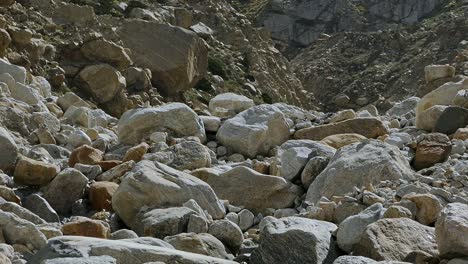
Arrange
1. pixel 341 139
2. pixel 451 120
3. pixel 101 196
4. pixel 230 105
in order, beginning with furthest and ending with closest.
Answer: pixel 230 105, pixel 341 139, pixel 451 120, pixel 101 196

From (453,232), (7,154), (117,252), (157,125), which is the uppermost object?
(453,232)

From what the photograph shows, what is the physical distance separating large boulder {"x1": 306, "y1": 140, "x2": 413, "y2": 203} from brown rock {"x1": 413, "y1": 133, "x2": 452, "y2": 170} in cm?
44

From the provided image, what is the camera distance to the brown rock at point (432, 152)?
799cm

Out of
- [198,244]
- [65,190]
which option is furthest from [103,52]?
[198,244]

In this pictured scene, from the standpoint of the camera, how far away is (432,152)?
26.4 feet

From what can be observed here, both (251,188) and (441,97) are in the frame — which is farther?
(441,97)

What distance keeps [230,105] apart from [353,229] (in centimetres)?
732

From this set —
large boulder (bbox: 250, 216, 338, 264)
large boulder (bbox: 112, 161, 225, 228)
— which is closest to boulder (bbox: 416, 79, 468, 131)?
large boulder (bbox: 112, 161, 225, 228)

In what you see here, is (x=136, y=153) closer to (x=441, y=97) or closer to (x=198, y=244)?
(x=198, y=244)

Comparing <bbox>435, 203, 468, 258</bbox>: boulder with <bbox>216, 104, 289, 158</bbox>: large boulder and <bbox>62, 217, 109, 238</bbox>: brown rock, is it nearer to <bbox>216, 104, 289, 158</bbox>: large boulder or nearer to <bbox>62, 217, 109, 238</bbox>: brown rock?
<bbox>62, 217, 109, 238</bbox>: brown rock

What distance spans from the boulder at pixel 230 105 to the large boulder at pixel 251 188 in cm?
432

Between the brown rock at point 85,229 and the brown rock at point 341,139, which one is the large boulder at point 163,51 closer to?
the brown rock at point 341,139

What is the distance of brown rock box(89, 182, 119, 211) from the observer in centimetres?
743

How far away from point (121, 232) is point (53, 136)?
4469mm
